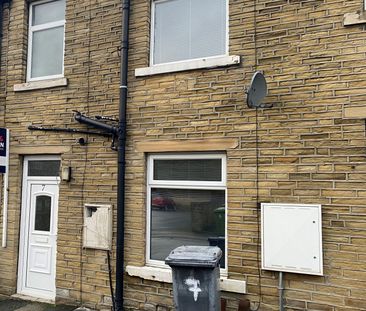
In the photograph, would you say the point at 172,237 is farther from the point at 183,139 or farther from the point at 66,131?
the point at 66,131

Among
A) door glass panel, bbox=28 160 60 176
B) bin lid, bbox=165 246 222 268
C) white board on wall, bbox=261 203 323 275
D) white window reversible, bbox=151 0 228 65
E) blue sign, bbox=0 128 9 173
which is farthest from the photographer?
door glass panel, bbox=28 160 60 176

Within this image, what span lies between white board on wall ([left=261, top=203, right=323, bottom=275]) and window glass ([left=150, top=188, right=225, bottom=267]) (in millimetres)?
725

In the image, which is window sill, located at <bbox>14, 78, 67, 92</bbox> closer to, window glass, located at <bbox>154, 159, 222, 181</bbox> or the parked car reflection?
window glass, located at <bbox>154, 159, 222, 181</bbox>

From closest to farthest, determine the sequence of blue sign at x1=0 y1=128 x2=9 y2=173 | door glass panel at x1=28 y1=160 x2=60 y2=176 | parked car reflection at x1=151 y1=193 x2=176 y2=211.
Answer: parked car reflection at x1=151 y1=193 x2=176 y2=211, blue sign at x1=0 y1=128 x2=9 y2=173, door glass panel at x1=28 y1=160 x2=60 y2=176

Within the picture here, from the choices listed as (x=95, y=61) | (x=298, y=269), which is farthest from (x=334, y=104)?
(x=95, y=61)

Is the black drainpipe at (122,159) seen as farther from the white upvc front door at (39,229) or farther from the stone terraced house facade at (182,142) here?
the white upvc front door at (39,229)

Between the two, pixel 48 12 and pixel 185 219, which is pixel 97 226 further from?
pixel 48 12

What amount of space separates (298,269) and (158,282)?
2.03 metres

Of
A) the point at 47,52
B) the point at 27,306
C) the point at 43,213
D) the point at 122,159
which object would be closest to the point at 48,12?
the point at 47,52

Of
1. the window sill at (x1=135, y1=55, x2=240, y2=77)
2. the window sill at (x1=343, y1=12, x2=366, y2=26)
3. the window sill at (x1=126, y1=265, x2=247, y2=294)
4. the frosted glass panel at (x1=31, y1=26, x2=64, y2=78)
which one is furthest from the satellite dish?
the frosted glass panel at (x1=31, y1=26, x2=64, y2=78)

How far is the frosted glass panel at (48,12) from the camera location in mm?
7172

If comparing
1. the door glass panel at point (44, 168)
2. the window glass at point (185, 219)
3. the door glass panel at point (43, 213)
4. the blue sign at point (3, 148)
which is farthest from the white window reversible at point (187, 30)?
the door glass panel at point (43, 213)

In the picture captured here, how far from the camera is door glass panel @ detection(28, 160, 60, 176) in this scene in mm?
6891

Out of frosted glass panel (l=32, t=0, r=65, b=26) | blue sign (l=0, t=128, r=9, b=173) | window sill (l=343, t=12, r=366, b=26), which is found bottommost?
blue sign (l=0, t=128, r=9, b=173)
